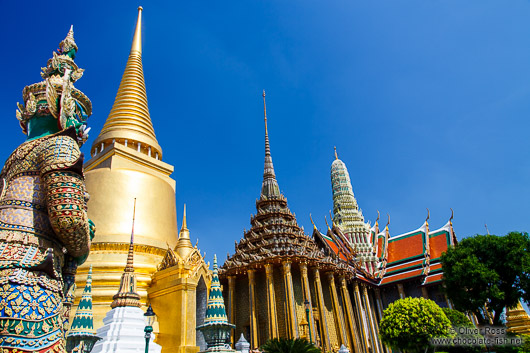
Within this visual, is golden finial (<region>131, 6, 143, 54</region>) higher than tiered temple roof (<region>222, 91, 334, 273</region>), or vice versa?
golden finial (<region>131, 6, 143, 54</region>)

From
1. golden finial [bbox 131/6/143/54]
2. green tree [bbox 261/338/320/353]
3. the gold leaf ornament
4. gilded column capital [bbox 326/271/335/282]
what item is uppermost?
golden finial [bbox 131/6/143/54]

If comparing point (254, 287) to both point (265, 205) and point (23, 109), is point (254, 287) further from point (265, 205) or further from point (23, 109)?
point (23, 109)

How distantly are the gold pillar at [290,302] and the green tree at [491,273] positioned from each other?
8.95 metres

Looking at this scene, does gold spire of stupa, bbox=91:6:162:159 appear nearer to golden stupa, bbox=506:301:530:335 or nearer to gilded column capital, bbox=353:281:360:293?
gilded column capital, bbox=353:281:360:293

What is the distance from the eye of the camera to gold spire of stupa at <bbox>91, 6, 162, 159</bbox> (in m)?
20.0

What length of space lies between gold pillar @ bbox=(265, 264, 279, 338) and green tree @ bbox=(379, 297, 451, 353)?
6098 millimetres

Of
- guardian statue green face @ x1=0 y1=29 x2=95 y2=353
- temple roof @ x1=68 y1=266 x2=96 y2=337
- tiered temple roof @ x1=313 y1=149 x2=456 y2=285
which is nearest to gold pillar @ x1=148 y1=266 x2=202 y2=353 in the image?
temple roof @ x1=68 y1=266 x2=96 y2=337

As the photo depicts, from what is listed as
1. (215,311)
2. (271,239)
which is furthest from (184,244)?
(215,311)

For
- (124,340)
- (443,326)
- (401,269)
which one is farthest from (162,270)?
(401,269)

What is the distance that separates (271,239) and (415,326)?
10717mm

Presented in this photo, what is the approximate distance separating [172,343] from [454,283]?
16.3 metres

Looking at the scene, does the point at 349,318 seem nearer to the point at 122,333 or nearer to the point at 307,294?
the point at 307,294

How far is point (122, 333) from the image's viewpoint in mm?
9797

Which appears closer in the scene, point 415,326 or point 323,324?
point 415,326
